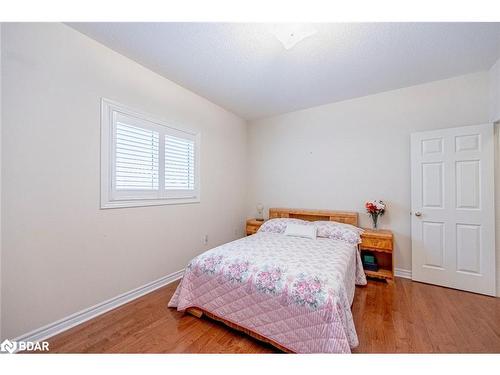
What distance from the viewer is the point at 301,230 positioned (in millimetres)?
Answer: 2727

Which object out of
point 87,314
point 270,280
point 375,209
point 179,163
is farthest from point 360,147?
point 87,314

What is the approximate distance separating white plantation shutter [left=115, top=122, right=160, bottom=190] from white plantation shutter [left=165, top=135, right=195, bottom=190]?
155 mm

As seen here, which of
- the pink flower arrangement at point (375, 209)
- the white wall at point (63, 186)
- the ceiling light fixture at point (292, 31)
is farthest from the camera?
the pink flower arrangement at point (375, 209)

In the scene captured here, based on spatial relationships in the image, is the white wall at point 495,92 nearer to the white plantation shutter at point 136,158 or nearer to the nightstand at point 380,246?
the nightstand at point 380,246

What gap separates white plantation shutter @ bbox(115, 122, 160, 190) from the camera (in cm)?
207

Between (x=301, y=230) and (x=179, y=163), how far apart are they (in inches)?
73.6

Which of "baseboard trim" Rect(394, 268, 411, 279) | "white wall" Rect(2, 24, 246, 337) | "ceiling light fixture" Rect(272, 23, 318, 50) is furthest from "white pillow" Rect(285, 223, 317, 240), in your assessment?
"ceiling light fixture" Rect(272, 23, 318, 50)

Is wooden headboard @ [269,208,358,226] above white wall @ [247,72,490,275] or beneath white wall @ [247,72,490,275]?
beneath

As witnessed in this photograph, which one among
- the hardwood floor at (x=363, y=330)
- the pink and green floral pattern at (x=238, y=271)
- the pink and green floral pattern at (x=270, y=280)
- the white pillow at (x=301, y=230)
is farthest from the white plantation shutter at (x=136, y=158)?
the white pillow at (x=301, y=230)

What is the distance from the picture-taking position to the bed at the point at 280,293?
1.33 metres

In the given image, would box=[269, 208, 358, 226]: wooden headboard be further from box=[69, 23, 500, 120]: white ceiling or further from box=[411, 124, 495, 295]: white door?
box=[69, 23, 500, 120]: white ceiling

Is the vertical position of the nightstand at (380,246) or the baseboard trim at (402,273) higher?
the nightstand at (380,246)

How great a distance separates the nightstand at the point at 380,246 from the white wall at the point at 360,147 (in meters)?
0.20

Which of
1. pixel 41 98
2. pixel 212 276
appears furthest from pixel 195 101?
pixel 212 276
